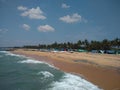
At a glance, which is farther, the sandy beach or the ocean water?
the sandy beach

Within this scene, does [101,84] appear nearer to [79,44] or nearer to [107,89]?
[107,89]

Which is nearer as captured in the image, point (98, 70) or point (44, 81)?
point (44, 81)

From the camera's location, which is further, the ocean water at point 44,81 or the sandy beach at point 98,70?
the sandy beach at point 98,70

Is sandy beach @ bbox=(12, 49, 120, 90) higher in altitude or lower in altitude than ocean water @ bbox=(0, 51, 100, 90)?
higher

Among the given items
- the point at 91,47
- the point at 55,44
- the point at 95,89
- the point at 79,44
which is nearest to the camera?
the point at 95,89

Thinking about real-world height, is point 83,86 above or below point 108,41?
below

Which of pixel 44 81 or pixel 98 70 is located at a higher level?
pixel 98 70

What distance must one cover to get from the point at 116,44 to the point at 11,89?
2744 inches

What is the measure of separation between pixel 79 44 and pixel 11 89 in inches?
3634

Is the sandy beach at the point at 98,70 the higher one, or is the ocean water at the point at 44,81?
the sandy beach at the point at 98,70

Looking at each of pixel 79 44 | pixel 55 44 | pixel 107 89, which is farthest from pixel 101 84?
pixel 55 44

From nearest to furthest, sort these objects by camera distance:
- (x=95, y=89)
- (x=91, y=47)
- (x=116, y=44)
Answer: (x=95, y=89) < (x=116, y=44) < (x=91, y=47)

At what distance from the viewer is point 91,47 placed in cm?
8475

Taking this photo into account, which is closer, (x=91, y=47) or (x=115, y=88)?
(x=115, y=88)
